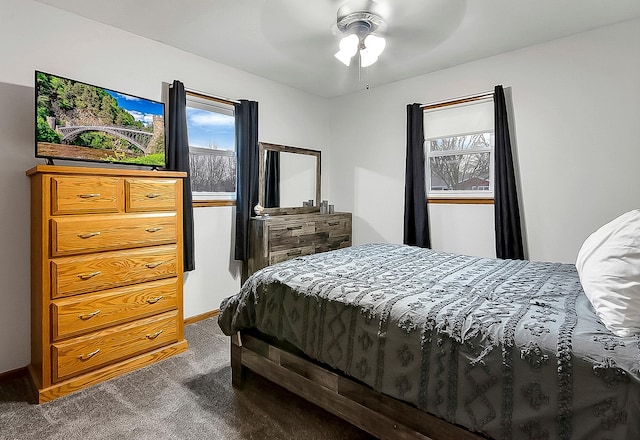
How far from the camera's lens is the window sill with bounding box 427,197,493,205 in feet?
11.5

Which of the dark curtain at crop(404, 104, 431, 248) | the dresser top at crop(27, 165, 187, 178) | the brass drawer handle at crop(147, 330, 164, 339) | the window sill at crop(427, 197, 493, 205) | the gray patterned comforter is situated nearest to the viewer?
the gray patterned comforter

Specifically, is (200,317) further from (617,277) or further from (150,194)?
(617,277)

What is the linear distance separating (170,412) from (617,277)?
2.25 meters

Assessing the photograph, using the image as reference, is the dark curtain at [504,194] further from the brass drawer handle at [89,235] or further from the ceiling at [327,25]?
the brass drawer handle at [89,235]

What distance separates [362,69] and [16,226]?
336cm

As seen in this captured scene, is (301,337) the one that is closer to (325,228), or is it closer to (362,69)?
(325,228)

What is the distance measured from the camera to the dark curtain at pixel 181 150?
3.05m

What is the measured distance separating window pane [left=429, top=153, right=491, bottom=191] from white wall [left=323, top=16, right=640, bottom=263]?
10.7 inches

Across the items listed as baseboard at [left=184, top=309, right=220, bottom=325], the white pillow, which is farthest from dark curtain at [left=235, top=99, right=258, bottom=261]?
the white pillow

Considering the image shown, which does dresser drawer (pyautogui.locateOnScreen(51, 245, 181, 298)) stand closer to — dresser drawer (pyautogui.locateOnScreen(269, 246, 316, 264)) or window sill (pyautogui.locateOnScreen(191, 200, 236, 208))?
window sill (pyautogui.locateOnScreen(191, 200, 236, 208))

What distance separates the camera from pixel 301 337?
1.75 m

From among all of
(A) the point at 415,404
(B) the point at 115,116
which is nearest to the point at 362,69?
(B) the point at 115,116

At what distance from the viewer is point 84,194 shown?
7.10 feet

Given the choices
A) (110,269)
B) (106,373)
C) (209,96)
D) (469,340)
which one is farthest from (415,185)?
(106,373)
